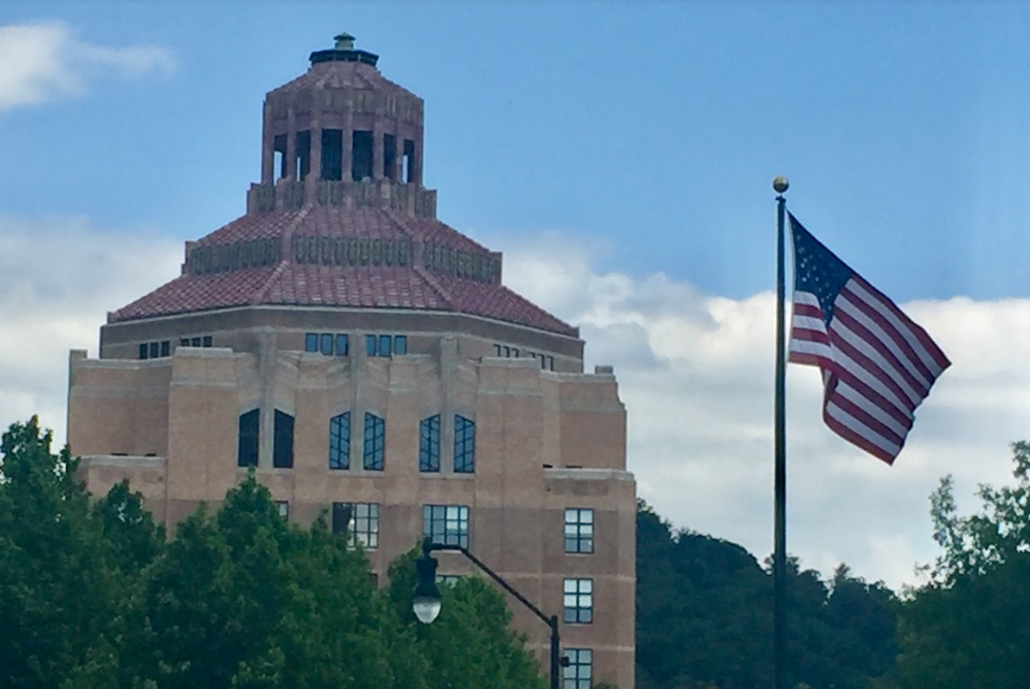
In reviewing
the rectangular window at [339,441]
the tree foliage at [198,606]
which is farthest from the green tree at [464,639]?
the rectangular window at [339,441]

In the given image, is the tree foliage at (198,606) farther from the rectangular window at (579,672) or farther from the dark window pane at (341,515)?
the rectangular window at (579,672)

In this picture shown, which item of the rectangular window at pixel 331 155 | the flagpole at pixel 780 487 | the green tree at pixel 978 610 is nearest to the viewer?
the flagpole at pixel 780 487

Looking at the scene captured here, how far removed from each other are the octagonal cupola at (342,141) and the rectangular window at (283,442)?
16.2 metres

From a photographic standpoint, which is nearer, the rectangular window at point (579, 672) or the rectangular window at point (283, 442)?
the rectangular window at point (579, 672)

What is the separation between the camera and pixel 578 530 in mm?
140500

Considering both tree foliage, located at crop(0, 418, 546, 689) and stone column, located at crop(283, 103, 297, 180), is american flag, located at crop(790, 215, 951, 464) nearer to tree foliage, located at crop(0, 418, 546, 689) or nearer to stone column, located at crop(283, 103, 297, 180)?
tree foliage, located at crop(0, 418, 546, 689)

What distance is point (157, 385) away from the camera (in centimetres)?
14200

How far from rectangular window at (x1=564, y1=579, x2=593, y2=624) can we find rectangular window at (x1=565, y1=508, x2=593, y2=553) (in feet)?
4.77

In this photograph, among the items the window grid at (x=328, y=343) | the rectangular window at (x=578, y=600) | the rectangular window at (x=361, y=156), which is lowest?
the rectangular window at (x=578, y=600)

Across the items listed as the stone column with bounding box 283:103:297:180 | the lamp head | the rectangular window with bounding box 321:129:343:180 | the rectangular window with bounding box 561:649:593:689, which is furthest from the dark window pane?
the lamp head

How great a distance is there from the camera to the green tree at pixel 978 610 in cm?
11644

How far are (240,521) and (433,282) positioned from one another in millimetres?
69073

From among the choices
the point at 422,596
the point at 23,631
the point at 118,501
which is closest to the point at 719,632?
the point at 118,501

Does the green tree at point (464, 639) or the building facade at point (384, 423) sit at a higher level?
the building facade at point (384, 423)
